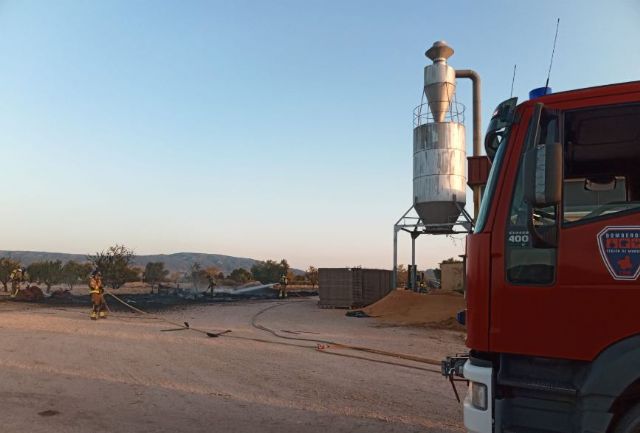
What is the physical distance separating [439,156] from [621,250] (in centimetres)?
2228

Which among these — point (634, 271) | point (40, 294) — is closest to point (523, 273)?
point (634, 271)

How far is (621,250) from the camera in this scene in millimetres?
3311

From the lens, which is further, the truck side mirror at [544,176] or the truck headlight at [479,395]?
the truck headlight at [479,395]

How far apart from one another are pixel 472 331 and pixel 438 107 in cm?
2320

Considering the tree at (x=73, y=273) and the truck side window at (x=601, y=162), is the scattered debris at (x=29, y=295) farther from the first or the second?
the truck side window at (x=601, y=162)

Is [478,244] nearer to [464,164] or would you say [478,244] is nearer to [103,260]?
[464,164]

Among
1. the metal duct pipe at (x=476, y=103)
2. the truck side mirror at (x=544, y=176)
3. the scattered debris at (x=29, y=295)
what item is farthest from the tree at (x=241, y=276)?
the truck side mirror at (x=544, y=176)

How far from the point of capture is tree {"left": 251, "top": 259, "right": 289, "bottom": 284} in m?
72.7

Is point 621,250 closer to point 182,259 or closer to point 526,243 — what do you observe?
point 526,243

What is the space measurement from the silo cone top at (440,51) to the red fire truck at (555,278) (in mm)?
24214

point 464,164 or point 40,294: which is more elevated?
point 464,164

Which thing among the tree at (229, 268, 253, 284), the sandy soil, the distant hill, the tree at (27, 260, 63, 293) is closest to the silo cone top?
the sandy soil

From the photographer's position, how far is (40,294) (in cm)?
2992

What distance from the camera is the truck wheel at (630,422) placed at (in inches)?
Answer: 126
